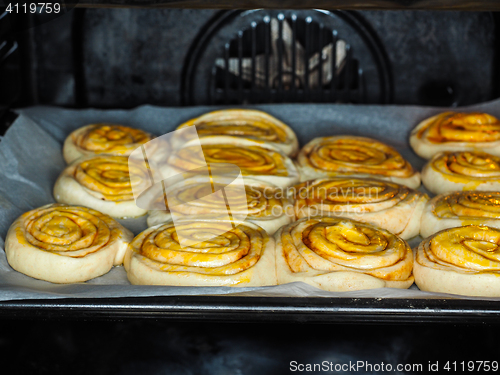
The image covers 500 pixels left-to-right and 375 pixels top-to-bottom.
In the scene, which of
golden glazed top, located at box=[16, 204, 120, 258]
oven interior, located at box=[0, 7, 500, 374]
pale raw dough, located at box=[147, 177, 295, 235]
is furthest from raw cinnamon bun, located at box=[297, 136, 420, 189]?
golden glazed top, located at box=[16, 204, 120, 258]

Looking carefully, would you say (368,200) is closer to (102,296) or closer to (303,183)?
(303,183)

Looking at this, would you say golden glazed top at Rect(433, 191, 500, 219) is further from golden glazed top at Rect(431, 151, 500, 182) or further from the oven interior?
the oven interior

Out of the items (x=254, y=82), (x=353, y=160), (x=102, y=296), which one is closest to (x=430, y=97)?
(x=353, y=160)

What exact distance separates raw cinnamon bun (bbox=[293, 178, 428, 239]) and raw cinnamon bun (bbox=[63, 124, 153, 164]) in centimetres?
105

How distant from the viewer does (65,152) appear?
280 cm

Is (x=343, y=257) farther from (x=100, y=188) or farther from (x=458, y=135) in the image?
(x=458, y=135)

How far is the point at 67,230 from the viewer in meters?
2.02

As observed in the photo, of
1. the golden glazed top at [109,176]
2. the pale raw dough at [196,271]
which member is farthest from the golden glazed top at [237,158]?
the pale raw dough at [196,271]

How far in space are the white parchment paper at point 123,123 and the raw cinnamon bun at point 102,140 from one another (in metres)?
0.12

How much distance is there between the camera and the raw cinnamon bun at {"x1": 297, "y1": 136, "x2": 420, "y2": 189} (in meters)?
2.64

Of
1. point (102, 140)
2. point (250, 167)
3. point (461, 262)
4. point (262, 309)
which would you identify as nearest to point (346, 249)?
point (461, 262)

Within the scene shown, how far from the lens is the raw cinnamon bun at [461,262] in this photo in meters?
1.75

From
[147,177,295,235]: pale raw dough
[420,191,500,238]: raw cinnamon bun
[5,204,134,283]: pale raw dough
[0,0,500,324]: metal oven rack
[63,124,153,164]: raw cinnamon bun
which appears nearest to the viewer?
[0,0,500,324]: metal oven rack

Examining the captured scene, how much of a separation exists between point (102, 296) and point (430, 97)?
2.56 m
